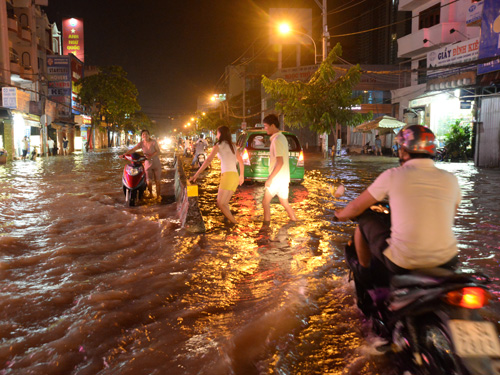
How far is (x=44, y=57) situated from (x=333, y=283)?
146 feet

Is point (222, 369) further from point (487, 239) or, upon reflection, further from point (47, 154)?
point (47, 154)

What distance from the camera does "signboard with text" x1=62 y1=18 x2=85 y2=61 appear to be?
5675cm

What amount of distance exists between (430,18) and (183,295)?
3458cm

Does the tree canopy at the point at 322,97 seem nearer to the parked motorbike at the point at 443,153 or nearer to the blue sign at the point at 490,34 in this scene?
the parked motorbike at the point at 443,153

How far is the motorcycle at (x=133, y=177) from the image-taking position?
31.8 ft

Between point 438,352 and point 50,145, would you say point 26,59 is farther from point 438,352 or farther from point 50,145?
point 438,352

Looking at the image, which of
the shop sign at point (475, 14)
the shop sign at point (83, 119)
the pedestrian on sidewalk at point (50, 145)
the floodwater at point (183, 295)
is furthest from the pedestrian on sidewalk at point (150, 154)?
the shop sign at point (83, 119)

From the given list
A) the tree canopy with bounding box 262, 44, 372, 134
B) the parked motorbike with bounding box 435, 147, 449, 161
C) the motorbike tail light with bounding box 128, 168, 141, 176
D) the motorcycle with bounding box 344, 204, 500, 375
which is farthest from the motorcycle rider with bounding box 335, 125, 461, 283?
the parked motorbike with bounding box 435, 147, 449, 161

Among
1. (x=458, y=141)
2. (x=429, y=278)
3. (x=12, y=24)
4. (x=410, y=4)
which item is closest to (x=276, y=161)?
(x=429, y=278)

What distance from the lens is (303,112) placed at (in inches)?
939

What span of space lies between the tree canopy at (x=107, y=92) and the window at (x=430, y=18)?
3536cm

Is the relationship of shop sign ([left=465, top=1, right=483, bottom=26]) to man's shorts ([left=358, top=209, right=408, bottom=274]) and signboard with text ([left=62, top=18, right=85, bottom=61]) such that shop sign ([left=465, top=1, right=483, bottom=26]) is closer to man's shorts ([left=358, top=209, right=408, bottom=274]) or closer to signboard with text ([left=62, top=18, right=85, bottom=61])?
man's shorts ([left=358, top=209, right=408, bottom=274])

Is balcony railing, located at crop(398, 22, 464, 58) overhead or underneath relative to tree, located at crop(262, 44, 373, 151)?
overhead

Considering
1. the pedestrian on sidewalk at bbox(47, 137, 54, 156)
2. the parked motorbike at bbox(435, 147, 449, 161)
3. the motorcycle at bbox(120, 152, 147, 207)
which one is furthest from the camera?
the pedestrian on sidewalk at bbox(47, 137, 54, 156)
